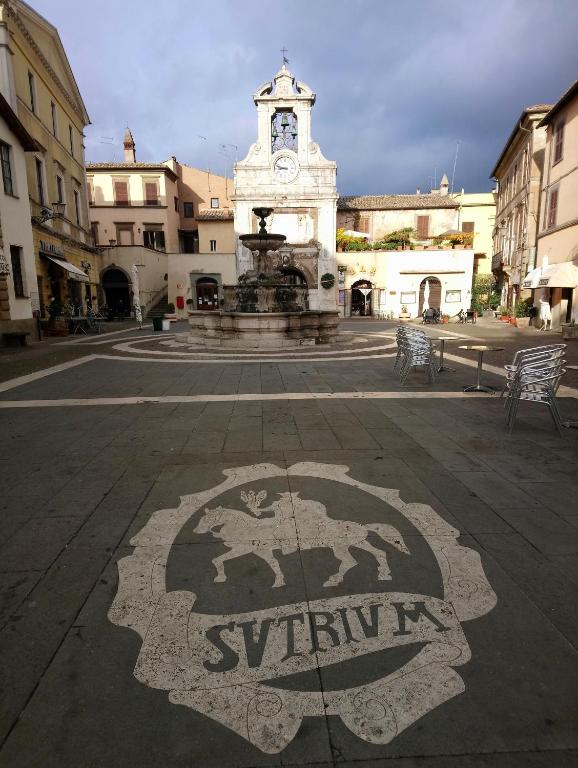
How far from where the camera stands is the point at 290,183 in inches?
1273

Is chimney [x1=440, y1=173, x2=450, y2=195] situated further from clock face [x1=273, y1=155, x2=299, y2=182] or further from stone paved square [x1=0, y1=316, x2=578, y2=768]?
stone paved square [x1=0, y1=316, x2=578, y2=768]

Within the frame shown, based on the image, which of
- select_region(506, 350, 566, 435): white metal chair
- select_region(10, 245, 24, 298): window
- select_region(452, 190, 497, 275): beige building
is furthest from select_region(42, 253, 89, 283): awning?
select_region(452, 190, 497, 275): beige building

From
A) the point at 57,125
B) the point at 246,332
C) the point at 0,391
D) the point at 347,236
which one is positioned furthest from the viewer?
the point at 347,236

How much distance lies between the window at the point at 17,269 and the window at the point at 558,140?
2311 cm

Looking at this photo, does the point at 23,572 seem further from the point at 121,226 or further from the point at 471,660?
the point at 121,226

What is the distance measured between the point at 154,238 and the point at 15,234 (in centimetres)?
2536

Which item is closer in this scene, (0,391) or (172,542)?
(172,542)

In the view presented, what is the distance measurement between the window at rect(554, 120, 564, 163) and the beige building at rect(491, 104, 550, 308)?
181 cm

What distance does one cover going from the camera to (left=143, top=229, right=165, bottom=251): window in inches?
1588

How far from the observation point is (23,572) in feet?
8.96

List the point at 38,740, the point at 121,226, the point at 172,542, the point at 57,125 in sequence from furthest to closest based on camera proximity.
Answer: the point at 121,226, the point at 57,125, the point at 172,542, the point at 38,740

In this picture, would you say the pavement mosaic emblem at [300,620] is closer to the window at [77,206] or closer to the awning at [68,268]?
the awning at [68,268]

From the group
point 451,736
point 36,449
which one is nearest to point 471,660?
point 451,736

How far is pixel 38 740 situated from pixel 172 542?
1354mm
